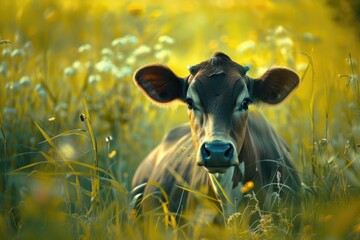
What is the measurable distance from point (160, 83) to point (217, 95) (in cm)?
84

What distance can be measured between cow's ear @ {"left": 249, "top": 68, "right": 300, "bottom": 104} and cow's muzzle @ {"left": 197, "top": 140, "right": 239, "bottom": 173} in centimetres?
112

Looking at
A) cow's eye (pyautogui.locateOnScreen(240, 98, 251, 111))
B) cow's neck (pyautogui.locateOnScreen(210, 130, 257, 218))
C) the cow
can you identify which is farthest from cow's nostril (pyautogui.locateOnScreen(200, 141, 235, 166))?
cow's eye (pyautogui.locateOnScreen(240, 98, 251, 111))

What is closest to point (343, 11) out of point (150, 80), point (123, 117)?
point (123, 117)

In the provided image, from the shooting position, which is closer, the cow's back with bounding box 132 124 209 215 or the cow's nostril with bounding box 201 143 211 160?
the cow's nostril with bounding box 201 143 211 160

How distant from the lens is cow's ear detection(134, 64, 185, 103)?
21.4ft

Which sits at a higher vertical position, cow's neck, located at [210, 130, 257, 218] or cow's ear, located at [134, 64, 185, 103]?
cow's ear, located at [134, 64, 185, 103]

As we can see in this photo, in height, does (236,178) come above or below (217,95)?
below

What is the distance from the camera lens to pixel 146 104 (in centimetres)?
1046

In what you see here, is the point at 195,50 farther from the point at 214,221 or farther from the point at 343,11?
the point at 214,221

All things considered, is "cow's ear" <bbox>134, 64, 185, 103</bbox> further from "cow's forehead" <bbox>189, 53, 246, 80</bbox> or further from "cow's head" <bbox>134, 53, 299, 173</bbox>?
"cow's forehead" <bbox>189, 53, 246, 80</bbox>

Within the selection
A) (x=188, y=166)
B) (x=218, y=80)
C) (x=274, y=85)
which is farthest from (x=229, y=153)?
(x=188, y=166)

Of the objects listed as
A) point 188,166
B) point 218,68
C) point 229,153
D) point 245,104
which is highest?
point 218,68

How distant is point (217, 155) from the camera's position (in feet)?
17.3

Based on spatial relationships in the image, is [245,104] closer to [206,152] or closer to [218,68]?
[218,68]
